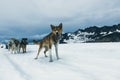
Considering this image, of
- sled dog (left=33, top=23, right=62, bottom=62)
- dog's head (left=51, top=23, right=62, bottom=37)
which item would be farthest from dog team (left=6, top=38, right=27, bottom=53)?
dog's head (left=51, top=23, right=62, bottom=37)

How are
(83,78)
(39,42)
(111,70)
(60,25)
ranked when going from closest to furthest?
1. (83,78)
2. (111,70)
3. (60,25)
4. (39,42)

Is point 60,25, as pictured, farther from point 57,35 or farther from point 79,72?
point 79,72

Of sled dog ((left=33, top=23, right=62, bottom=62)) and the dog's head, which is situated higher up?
the dog's head

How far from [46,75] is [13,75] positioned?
1.28 meters

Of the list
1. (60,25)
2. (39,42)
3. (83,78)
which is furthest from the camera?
(39,42)

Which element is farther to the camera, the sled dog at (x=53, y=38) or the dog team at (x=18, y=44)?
the dog team at (x=18, y=44)

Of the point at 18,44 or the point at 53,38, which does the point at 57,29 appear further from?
the point at 18,44

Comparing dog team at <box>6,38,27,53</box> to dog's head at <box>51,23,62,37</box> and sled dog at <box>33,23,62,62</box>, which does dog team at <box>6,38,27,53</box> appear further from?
dog's head at <box>51,23,62,37</box>

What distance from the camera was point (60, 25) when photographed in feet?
41.2

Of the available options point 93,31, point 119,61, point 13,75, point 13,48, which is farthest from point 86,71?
point 93,31

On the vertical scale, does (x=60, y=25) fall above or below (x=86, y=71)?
above

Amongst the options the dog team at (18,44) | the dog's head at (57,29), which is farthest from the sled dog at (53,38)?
the dog team at (18,44)

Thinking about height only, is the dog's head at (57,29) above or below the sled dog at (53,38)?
above

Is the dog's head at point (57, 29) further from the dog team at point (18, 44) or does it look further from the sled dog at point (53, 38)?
the dog team at point (18, 44)
